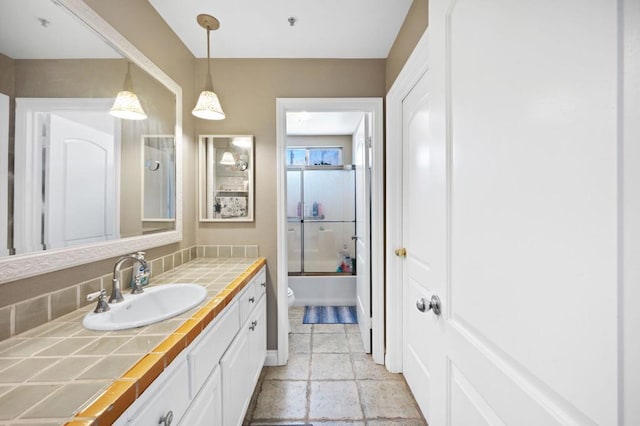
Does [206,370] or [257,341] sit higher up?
[206,370]

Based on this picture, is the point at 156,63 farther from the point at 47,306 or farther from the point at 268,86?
the point at 47,306

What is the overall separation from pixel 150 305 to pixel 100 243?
357 millimetres

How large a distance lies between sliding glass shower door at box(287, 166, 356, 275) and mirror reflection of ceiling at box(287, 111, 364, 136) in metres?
0.53

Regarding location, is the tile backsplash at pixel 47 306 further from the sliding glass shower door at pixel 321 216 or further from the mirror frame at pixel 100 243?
the sliding glass shower door at pixel 321 216

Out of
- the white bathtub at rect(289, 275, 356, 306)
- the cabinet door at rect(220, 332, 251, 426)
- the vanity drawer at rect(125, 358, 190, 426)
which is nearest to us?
the vanity drawer at rect(125, 358, 190, 426)

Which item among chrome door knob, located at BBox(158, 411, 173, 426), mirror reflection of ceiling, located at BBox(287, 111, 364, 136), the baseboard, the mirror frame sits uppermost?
mirror reflection of ceiling, located at BBox(287, 111, 364, 136)

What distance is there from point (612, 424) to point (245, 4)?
2036 mm

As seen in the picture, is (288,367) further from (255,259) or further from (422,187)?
(422,187)

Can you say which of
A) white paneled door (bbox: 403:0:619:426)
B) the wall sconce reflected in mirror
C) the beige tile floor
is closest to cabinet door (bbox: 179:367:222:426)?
the beige tile floor

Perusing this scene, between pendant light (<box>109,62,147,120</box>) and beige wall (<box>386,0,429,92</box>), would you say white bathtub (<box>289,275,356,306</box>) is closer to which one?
beige wall (<box>386,0,429,92</box>)

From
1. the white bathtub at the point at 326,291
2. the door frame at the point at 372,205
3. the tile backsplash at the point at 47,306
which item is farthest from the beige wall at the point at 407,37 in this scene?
the white bathtub at the point at 326,291

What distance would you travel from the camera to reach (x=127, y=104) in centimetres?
121

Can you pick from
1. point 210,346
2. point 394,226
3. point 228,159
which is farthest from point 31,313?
point 394,226

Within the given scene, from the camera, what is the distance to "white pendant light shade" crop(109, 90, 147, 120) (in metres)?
1.15
